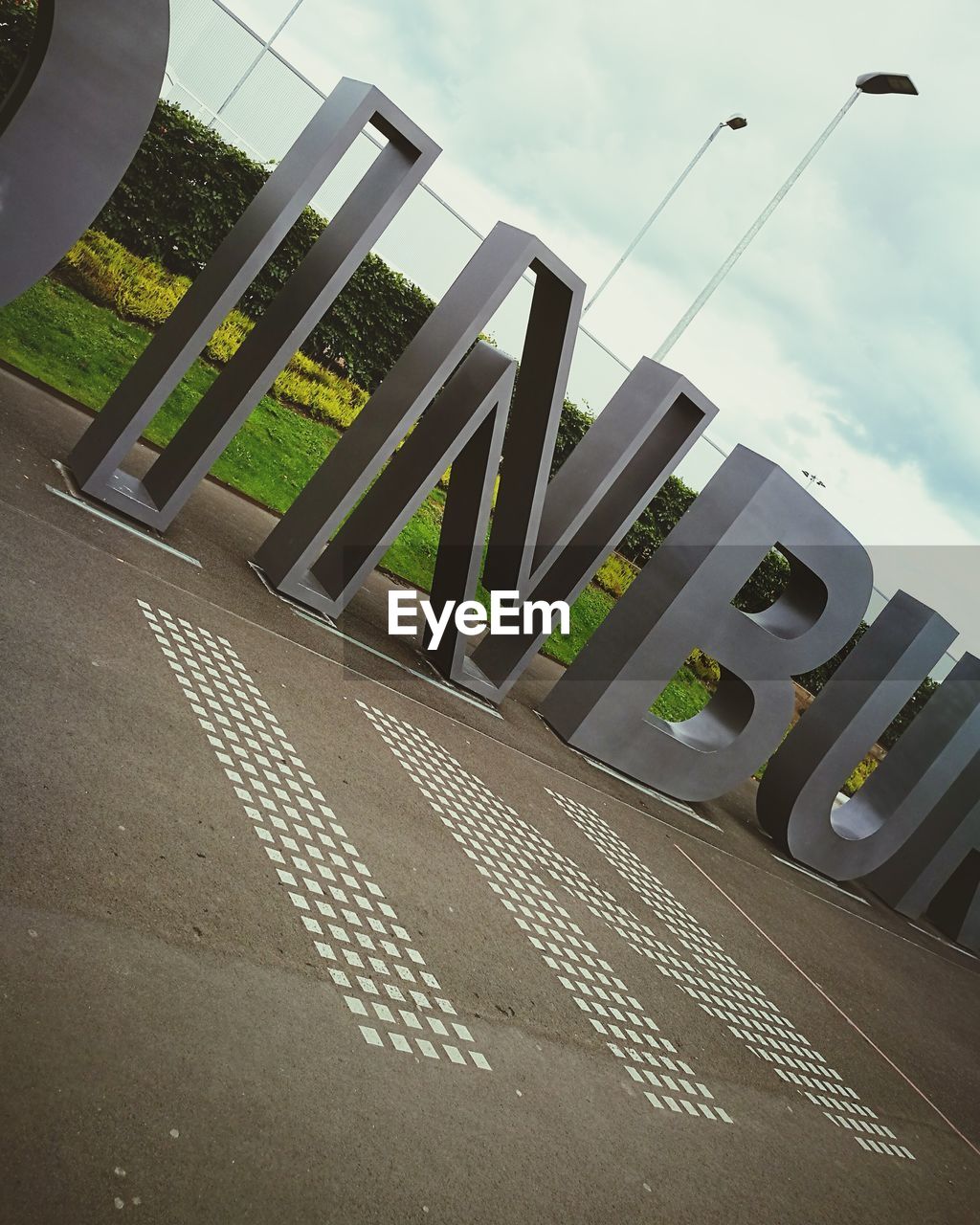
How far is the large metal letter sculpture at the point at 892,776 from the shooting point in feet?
33.8

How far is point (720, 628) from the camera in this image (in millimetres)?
9305

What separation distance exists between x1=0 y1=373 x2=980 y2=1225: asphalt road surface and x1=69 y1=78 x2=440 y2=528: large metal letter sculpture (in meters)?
0.39

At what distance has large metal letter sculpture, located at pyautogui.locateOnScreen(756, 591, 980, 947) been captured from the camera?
10.3 m

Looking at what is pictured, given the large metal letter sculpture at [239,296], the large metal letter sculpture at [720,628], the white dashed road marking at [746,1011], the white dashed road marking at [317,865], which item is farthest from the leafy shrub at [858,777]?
the white dashed road marking at [317,865]

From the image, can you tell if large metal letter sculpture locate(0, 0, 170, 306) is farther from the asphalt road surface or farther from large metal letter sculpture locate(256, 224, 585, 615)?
large metal letter sculpture locate(256, 224, 585, 615)

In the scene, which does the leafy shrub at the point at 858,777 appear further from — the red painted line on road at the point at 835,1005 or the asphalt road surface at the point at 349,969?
the red painted line on road at the point at 835,1005

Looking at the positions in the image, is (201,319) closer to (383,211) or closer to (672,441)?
(383,211)

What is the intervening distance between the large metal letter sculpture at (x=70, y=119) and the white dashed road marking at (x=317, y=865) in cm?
245

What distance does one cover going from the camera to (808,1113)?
529 centimetres

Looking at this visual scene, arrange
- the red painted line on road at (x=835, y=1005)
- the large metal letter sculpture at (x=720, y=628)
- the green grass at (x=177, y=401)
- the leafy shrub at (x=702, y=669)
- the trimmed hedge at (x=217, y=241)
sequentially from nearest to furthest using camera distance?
the red painted line on road at (x=835, y=1005) → the large metal letter sculpture at (x=720, y=628) → the green grass at (x=177, y=401) → the trimmed hedge at (x=217, y=241) → the leafy shrub at (x=702, y=669)

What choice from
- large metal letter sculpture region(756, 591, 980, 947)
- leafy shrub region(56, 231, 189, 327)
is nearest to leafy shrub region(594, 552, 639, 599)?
large metal letter sculpture region(756, 591, 980, 947)

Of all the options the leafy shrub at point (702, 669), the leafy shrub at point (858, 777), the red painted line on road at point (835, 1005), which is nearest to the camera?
the red painted line on road at point (835, 1005)

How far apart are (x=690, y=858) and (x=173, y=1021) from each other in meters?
5.94

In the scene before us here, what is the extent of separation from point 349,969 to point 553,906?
2044 millimetres
